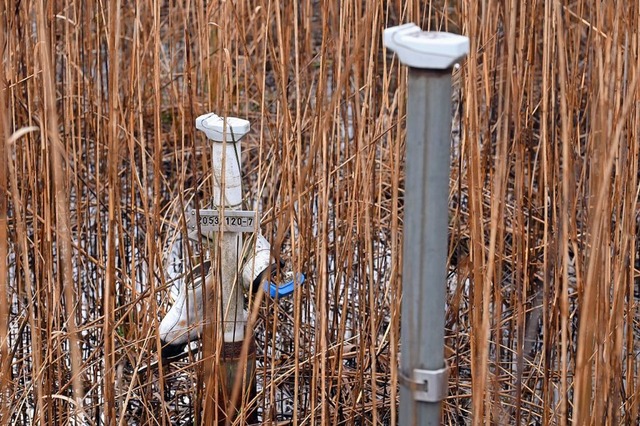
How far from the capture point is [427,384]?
854 mm

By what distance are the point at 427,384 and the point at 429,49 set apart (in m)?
0.30

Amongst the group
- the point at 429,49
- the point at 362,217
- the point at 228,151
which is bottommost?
the point at 362,217

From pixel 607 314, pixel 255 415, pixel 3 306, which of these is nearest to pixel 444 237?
pixel 607 314

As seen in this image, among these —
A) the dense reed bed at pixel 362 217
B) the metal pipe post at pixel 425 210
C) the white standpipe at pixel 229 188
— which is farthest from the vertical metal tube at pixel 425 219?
the white standpipe at pixel 229 188

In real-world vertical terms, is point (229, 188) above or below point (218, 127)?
below

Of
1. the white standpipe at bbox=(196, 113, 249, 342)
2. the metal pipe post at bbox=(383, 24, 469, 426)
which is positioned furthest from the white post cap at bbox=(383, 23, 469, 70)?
the white standpipe at bbox=(196, 113, 249, 342)

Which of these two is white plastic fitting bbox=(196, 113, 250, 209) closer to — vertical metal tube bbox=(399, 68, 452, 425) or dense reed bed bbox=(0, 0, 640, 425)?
dense reed bed bbox=(0, 0, 640, 425)

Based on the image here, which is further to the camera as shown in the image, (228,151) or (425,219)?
(228,151)

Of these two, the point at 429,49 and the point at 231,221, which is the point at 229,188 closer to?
the point at 231,221

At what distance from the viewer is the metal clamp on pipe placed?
2.80 ft

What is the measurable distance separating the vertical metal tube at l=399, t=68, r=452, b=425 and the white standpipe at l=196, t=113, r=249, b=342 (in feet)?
1.76

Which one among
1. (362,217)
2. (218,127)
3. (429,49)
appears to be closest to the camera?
(429,49)

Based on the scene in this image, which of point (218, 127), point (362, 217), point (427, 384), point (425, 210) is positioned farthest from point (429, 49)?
point (362, 217)

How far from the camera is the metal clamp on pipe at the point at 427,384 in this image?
0.85 metres
